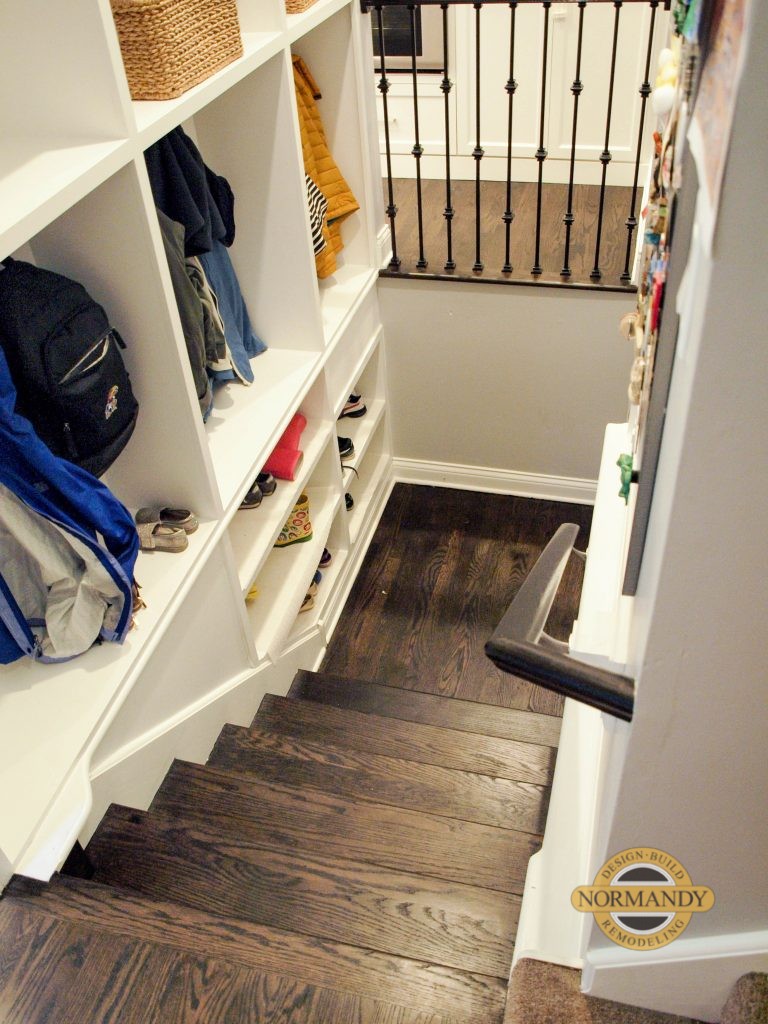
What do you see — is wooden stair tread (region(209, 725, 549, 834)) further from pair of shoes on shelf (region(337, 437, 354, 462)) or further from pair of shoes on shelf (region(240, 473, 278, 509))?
pair of shoes on shelf (region(337, 437, 354, 462))

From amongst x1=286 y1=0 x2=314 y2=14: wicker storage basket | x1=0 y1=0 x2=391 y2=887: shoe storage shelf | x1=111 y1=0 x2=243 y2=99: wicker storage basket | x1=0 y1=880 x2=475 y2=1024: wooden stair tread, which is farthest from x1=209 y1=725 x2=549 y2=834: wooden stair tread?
x1=286 y1=0 x2=314 y2=14: wicker storage basket

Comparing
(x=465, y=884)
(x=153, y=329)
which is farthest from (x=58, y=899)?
(x=153, y=329)

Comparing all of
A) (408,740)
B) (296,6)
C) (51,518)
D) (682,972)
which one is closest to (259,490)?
(408,740)

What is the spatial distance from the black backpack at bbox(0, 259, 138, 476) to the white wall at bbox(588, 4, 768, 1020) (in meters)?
1.14

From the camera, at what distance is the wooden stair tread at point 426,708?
254 centimetres

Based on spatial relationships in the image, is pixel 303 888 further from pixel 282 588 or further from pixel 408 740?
pixel 282 588

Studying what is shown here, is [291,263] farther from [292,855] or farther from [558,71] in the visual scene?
[558,71]

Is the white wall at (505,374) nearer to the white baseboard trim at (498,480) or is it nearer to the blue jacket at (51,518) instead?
the white baseboard trim at (498,480)

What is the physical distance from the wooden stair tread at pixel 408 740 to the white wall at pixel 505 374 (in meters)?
1.46

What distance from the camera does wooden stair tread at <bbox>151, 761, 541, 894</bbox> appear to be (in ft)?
6.24

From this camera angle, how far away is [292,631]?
279 cm

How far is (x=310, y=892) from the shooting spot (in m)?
1.74

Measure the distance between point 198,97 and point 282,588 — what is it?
4.62 feet

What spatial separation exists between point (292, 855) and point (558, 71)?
11.6ft
